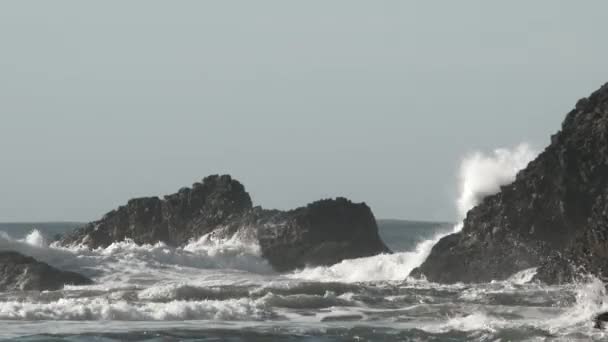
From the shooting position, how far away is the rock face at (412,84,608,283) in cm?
5541

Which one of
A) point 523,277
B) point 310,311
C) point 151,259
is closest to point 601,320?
point 310,311

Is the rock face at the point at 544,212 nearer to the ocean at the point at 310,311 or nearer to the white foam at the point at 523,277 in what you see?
the white foam at the point at 523,277

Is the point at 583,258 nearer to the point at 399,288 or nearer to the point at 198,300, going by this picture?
the point at 399,288

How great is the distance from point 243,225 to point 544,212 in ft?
90.4

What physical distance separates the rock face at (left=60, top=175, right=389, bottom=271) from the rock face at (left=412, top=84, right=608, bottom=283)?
1557cm

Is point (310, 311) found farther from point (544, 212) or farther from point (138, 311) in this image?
point (544, 212)

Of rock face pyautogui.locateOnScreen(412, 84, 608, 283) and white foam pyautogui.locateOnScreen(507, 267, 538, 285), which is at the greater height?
rock face pyautogui.locateOnScreen(412, 84, 608, 283)

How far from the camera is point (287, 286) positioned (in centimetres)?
5453

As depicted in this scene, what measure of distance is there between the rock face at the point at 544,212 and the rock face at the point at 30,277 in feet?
47.5

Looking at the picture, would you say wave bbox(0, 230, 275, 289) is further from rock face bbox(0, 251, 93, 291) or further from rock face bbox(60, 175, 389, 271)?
rock face bbox(0, 251, 93, 291)

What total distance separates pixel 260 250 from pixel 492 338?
1594 inches

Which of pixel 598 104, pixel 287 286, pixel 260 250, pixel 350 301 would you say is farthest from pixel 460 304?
pixel 260 250

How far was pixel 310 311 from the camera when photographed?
47.5 meters

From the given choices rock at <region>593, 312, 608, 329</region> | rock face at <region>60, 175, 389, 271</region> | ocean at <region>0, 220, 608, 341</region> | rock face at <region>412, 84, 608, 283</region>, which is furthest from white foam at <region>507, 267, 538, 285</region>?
rock face at <region>60, 175, 389, 271</region>
